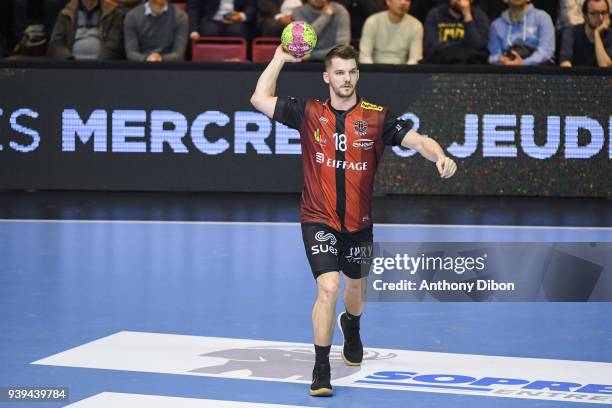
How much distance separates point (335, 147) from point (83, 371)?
2.03 metres

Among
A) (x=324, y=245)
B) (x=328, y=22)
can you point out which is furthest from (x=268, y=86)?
(x=328, y=22)

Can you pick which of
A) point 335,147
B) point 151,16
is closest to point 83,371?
point 335,147

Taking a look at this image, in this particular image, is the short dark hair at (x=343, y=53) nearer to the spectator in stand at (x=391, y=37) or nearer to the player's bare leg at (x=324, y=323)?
the player's bare leg at (x=324, y=323)

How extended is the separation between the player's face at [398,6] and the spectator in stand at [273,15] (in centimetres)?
139

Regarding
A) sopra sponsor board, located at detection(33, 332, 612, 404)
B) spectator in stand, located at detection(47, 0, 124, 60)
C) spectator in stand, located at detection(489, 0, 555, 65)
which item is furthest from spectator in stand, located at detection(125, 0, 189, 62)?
sopra sponsor board, located at detection(33, 332, 612, 404)

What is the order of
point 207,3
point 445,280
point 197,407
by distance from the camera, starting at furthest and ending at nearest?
1. point 207,3
2. point 445,280
3. point 197,407

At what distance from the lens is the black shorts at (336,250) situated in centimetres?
729

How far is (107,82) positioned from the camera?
15578mm

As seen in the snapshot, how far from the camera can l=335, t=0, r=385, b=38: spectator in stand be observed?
1692cm

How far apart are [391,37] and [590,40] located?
2576 mm

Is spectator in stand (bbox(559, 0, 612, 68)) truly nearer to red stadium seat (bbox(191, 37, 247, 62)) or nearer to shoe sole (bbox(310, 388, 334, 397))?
red stadium seat (bbox(191, 37, 247, 62))

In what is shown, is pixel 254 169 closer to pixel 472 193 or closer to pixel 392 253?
pixel 472 193

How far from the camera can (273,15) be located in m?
16.7

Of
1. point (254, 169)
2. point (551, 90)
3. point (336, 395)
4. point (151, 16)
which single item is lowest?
point (336, 395)
